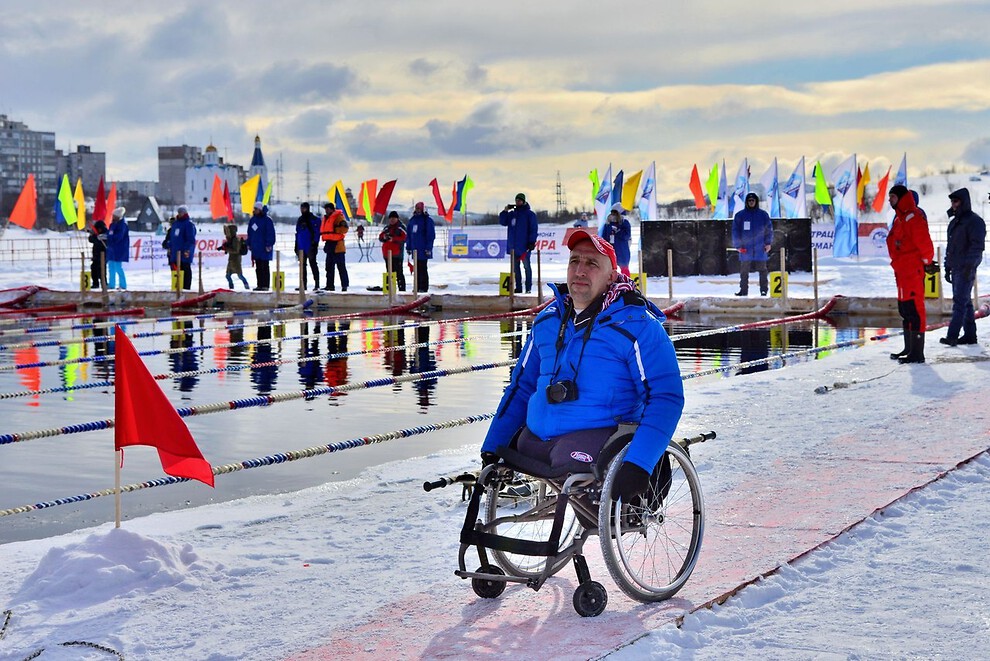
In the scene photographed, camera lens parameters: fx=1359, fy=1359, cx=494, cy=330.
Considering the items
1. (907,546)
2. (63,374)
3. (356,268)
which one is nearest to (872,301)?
(63,374)

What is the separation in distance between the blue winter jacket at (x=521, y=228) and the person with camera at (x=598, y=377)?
60.0ft

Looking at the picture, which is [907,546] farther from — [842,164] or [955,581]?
[842,164]

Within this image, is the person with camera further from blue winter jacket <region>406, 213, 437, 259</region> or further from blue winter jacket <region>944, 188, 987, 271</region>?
blue winter jacket <region>406, 213, 437, 259</region>

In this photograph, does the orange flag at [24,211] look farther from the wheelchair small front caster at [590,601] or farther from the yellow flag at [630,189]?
the wheelchair small front caster at [590,601]

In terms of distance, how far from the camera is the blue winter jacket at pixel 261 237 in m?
25.6

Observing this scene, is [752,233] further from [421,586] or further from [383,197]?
[383,197]

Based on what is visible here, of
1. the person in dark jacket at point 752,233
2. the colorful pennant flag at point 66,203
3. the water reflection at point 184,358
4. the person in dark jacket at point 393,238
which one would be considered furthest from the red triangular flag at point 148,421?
the colorful pennant flag at point 66,203

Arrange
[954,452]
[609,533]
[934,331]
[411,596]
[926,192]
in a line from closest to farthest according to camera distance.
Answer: [609,533], [411,596], [954,452], [934,331], [926,192]

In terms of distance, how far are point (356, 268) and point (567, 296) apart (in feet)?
111

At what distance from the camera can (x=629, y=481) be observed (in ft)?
15.5

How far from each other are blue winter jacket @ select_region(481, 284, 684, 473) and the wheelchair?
4.2 inches

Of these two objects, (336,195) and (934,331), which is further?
(336,195)

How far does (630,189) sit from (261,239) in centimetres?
1754

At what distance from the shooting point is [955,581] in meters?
5.17
